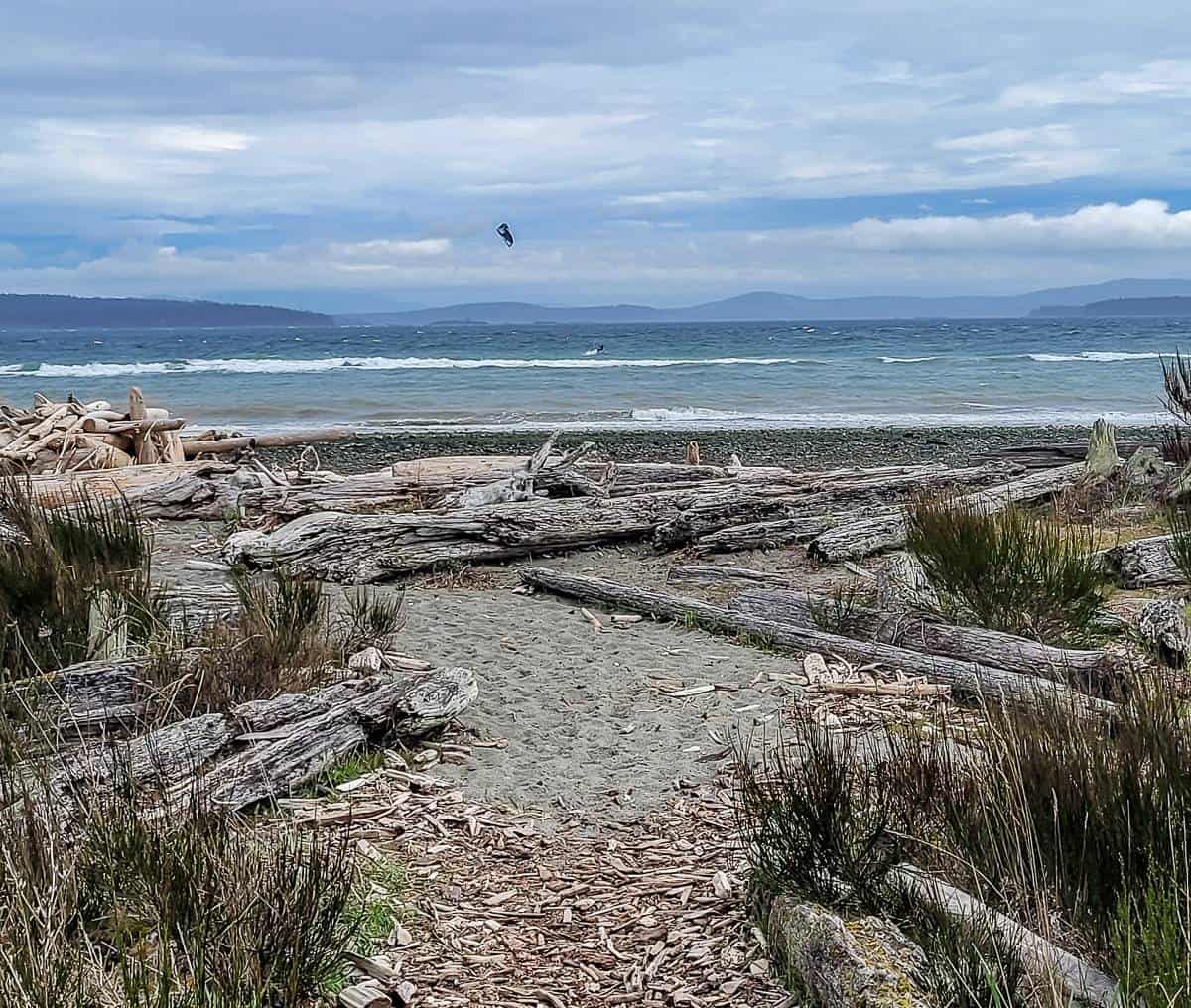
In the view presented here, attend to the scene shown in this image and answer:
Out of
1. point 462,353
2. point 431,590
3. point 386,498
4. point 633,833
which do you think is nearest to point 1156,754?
point 633,833

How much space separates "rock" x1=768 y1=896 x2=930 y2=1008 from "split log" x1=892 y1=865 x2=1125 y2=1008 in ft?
0.48

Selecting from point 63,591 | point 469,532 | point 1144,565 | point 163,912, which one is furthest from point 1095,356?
point 163,912

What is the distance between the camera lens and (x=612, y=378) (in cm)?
4100

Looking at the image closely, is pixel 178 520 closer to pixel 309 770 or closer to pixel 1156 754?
pixel 309 770

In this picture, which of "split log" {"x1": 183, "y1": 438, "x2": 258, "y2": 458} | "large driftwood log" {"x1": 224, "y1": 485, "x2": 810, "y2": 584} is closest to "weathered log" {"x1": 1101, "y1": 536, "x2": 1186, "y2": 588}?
"large driftwood log" {"x1": 224, "y1": 485, "x2": 810, "y2": 584}

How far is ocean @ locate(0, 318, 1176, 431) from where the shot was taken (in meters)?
28.8

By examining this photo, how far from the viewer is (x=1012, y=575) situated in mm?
6902

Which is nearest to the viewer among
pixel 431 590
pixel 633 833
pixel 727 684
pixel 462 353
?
pixel 633 833

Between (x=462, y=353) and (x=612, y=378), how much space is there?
72.7ft

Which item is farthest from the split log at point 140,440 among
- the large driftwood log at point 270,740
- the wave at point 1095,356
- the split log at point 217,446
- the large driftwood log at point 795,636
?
the wave at point 1095,356

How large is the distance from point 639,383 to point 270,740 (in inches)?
1381

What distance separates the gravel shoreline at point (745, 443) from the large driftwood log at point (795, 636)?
875 cm

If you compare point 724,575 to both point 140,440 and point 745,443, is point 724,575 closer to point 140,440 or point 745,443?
point 140,440

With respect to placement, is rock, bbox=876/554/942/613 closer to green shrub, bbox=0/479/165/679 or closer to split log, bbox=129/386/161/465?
green shrub, bbox=0/479/165/679
